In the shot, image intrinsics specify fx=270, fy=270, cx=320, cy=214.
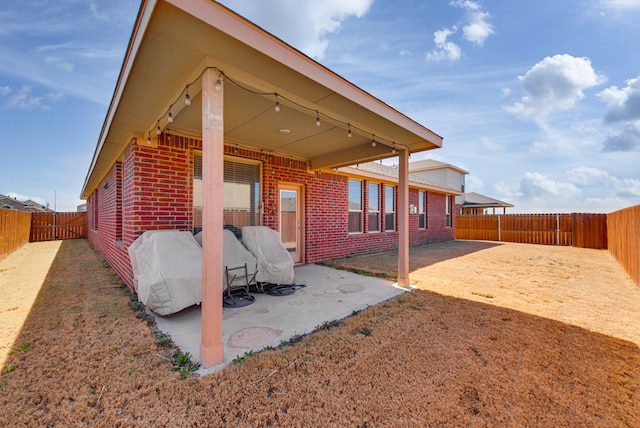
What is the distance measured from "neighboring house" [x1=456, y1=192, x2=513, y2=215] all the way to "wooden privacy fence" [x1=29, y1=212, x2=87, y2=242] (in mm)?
27133

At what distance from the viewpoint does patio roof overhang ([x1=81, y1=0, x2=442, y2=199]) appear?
2171 mm

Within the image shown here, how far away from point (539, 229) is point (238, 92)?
16738 mm

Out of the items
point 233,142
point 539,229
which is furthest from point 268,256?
point 539,229

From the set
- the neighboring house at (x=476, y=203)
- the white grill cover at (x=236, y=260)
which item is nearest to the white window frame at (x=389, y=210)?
the white grill cover at (x=236, y=260)

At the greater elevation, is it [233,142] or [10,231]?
[233,142]

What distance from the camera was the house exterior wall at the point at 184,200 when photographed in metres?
4.45

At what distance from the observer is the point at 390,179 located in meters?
9.84

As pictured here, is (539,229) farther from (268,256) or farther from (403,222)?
(268,256)

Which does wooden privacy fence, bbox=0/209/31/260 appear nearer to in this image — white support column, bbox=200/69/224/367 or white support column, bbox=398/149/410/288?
white support column, bbox=200/69/224/367

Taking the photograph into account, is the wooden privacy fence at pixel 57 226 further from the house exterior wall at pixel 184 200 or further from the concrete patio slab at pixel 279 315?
the concrete patio slab at pixel 279 315

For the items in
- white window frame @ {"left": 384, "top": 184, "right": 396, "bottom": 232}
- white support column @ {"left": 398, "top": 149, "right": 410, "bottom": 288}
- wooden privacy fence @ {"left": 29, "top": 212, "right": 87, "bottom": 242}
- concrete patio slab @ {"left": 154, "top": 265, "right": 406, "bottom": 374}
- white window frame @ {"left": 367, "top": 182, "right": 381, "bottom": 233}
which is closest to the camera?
concrete patio slab @ {"left": 154, "top": 265, "right": 406, "bottom": 374}

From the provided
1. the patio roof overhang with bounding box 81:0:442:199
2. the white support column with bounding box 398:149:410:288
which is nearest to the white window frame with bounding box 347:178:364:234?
the patio roof overhang with bounding box 81:0:442:199

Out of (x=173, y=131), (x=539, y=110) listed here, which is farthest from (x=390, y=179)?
(x=173, y=131)

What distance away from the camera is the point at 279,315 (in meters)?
3.64
